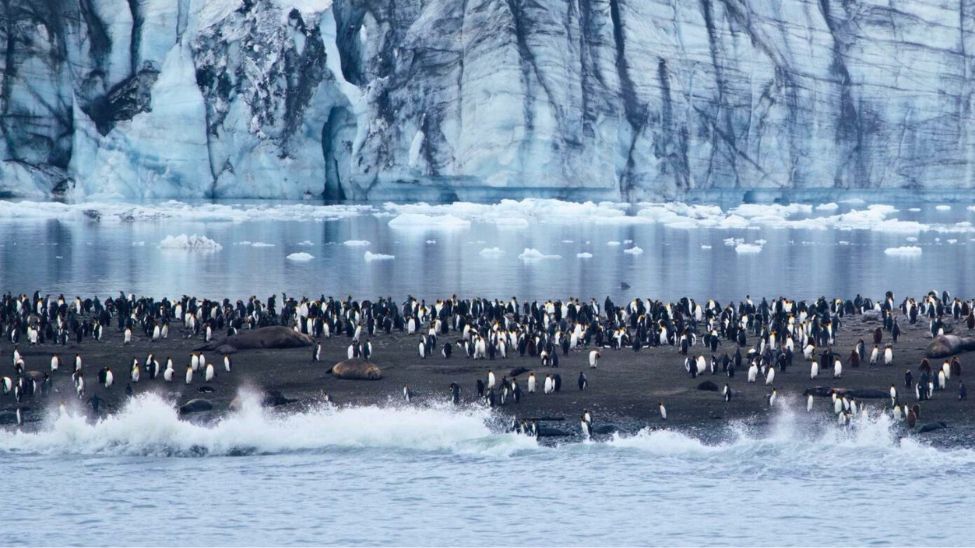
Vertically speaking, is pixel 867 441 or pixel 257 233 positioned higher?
pixel 257 233

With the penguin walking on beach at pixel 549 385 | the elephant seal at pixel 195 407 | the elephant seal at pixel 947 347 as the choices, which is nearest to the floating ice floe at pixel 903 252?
the elephant seal at pixel 947 347

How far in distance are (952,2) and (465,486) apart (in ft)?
183

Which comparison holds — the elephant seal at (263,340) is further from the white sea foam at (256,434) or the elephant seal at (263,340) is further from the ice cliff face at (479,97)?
the ice cliff face at (479,97)

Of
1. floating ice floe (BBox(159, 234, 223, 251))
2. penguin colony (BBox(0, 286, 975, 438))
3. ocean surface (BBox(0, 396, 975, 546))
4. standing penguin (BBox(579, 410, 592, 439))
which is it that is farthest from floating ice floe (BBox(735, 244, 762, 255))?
standing penguin (BBox(579, 410, 592, 439))

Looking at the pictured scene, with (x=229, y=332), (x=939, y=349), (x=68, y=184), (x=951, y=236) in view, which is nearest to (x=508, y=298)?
(x=229, y=332)

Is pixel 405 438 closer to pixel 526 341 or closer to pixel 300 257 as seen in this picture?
pixel 526 341

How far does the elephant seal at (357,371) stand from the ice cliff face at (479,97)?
3783cm

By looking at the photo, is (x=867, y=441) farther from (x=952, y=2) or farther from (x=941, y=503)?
(x=952, y=2)

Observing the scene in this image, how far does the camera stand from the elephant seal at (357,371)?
18.2 meters

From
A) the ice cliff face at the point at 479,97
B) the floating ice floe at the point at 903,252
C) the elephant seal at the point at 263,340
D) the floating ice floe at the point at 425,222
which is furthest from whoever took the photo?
the ice cliff face at the point at 479,97

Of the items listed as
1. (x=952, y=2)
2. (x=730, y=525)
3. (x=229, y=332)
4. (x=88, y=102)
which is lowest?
(x=730, y=525)

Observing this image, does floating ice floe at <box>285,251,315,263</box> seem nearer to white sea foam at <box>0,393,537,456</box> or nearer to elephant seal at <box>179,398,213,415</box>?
elephant seal at <box>179,398,213,415</box>

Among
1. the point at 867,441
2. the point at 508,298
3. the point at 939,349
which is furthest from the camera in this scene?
the point at 508,298

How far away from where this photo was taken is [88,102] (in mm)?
60844
